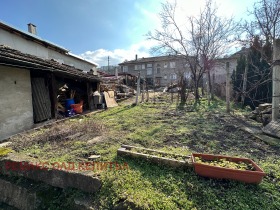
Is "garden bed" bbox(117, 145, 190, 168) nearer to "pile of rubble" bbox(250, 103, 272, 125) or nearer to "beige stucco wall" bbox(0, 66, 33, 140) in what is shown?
"pile of rubble" bbox(250, 103, 272, 125)

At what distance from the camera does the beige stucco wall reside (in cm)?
486

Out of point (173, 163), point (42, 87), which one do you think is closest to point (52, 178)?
point (173, 163)

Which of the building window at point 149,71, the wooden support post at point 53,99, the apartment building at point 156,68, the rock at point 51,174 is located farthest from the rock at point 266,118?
the building window at point 149,71

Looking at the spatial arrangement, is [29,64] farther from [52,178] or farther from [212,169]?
[212,169]

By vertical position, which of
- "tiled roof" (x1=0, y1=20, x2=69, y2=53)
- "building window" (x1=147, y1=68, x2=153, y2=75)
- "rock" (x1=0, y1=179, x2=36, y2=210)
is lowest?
"rock" (x1=0, y1=179, x2=36, y2=210)

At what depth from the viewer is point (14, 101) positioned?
5219 millimetres

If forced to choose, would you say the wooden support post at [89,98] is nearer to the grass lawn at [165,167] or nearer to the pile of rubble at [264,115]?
the grass lawn at [165,167]

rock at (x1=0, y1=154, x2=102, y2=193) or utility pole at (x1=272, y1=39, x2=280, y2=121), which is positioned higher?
→ utility pole at (x1=272, y1=39, x2=280, y2=121)

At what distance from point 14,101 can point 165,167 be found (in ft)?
17.3

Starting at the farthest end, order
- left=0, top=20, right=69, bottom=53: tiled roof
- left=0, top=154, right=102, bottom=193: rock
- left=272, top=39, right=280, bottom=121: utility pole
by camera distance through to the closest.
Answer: left=0, top=20, right=69, bottom=53: tiled roof
left=272, top=39, right=280, bottom=121: utility pole
left=0, top=154, right=102, bottom=193: rock

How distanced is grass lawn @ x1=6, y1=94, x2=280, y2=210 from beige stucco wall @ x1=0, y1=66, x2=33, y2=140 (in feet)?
2.99

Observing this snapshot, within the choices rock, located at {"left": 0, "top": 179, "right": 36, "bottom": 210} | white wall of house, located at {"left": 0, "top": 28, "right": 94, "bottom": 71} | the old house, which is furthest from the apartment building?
rock, located at {"left": 0, "top": 179, "right": 36, "bottom": 210}

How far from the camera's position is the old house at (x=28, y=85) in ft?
16.1

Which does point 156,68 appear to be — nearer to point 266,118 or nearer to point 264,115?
point 264,115
